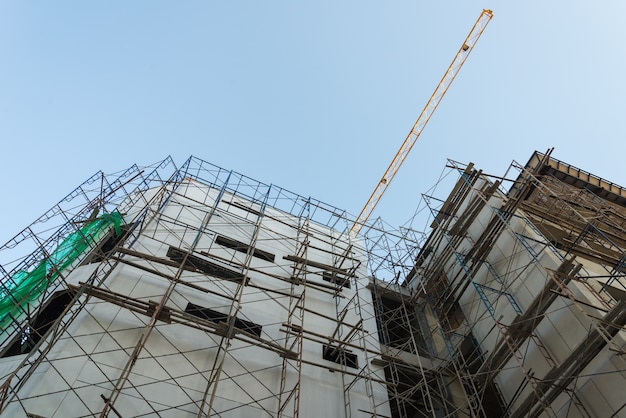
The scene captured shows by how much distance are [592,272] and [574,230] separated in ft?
7.02

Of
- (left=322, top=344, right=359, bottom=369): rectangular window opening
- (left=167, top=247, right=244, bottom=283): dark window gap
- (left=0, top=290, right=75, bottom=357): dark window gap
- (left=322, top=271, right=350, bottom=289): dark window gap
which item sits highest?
(left=322, top=271, right=350, bottom=289): dark window gap

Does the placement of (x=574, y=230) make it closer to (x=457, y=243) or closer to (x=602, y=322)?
(x=457, y=243)

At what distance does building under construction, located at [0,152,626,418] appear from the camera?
9.50 metres

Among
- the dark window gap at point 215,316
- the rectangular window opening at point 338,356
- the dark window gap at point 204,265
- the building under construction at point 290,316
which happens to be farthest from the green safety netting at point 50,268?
the rectangular window opening at point 338,356

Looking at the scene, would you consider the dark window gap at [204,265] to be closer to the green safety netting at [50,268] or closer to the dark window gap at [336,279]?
the green safety netting at [50,268]

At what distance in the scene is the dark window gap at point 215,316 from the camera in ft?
40.2

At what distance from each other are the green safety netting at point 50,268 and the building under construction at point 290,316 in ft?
0.19

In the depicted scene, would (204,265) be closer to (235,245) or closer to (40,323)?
(235,245)

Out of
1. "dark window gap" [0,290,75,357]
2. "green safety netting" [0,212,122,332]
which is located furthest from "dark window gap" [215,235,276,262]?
"dark window gap" [0,290,75,357]

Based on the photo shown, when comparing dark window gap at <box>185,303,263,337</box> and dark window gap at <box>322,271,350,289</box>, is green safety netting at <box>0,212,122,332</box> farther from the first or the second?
dark window gap at <box>322,271,350,289</box>

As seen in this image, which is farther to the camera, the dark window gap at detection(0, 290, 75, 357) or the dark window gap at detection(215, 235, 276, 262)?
the dark window gap at detection(215, 235, 276, 262)

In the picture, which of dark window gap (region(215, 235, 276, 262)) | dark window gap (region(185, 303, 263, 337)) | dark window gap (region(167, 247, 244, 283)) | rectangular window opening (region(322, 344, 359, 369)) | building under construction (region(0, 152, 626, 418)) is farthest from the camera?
dark window gap (region(215, 235, 276, 262))

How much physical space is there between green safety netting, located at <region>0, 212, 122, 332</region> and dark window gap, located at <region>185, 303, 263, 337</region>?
3.68 meters

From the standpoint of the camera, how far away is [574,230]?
1502 cm
